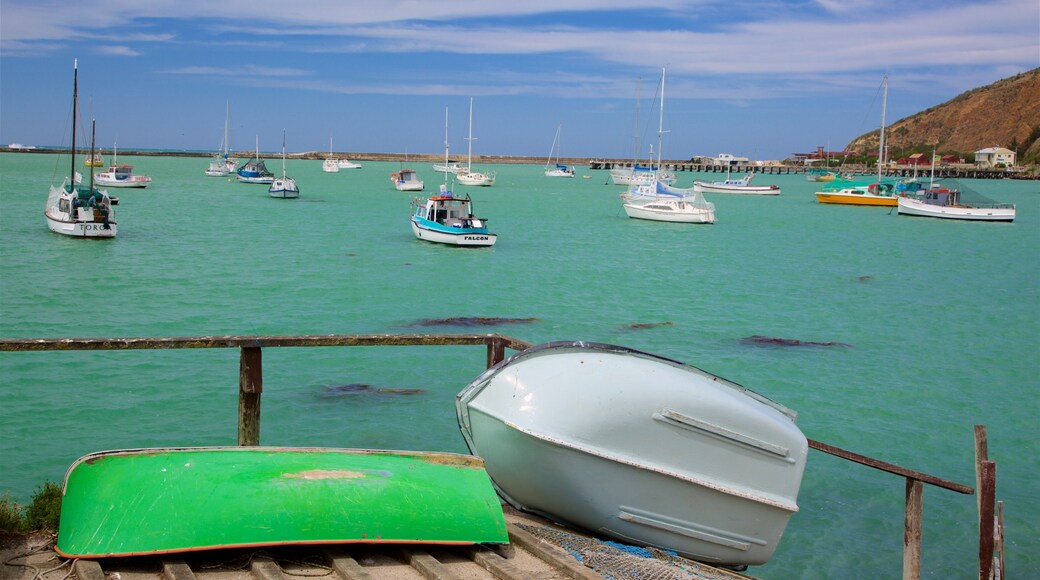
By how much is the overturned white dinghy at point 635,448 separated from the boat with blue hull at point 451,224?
31739mm

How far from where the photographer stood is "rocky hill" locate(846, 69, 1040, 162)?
566 feet

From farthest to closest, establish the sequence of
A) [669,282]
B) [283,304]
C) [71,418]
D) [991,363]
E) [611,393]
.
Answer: [669,282] < [283,304] < [991,363] < [71,418] < [611,393]

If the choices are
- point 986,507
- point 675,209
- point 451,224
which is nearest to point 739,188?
point 675,209

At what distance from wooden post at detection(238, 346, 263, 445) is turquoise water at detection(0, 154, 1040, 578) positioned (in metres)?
5.13

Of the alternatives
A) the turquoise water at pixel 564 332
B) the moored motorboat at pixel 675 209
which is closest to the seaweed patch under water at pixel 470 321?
the turquoise water at pixel 564 332

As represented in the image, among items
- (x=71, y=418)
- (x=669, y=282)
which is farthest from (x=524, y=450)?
(x=669, y=282)

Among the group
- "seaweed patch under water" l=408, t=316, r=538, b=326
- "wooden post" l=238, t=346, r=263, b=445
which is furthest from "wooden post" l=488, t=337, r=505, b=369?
"seaweed patch under water" l=408, t=316, r=538, b=326

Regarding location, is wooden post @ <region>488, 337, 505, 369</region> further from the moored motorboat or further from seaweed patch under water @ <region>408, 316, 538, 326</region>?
the moored motorboat

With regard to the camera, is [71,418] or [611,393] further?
[71,418]

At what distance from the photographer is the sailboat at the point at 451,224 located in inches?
1508

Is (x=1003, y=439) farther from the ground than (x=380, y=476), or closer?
closer

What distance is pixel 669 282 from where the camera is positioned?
33031mm

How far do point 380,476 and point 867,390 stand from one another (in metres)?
13.4

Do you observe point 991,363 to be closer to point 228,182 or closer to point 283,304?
point 283,304
